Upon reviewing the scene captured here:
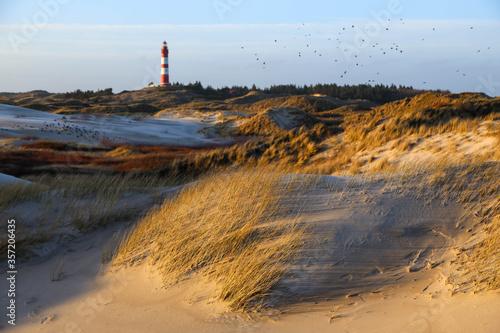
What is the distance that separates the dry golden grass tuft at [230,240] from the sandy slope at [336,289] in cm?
16

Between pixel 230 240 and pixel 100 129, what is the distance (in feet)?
77.0

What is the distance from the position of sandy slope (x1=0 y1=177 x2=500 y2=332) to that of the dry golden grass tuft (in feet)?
0.51

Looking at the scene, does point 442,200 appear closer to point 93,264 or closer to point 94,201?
point 93,264

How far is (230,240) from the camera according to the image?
4355 millimetres

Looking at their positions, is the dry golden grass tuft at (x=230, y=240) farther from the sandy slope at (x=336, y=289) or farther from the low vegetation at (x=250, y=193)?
the sandy slope at (x=336, y=289)

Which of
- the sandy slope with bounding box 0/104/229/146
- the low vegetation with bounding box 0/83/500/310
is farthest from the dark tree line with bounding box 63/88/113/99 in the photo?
the low vegetation with bounding box 0/83/500/310

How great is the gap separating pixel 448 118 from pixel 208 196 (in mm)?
9646

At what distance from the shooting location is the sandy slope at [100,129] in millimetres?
22438

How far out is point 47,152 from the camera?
51.4 feet

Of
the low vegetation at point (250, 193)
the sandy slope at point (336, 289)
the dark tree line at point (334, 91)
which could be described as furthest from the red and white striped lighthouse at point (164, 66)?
the sandy slope at point (336, 289)

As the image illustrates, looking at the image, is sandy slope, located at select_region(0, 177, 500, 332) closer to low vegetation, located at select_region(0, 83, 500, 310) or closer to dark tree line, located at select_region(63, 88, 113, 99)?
low vegetation, located at select_region(0, 83, 500, 310)

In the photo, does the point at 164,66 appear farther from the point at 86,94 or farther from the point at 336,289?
the point at 336,289

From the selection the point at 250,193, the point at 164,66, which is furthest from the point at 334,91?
the point at 250,193

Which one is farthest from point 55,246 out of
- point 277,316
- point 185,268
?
point 277,316
